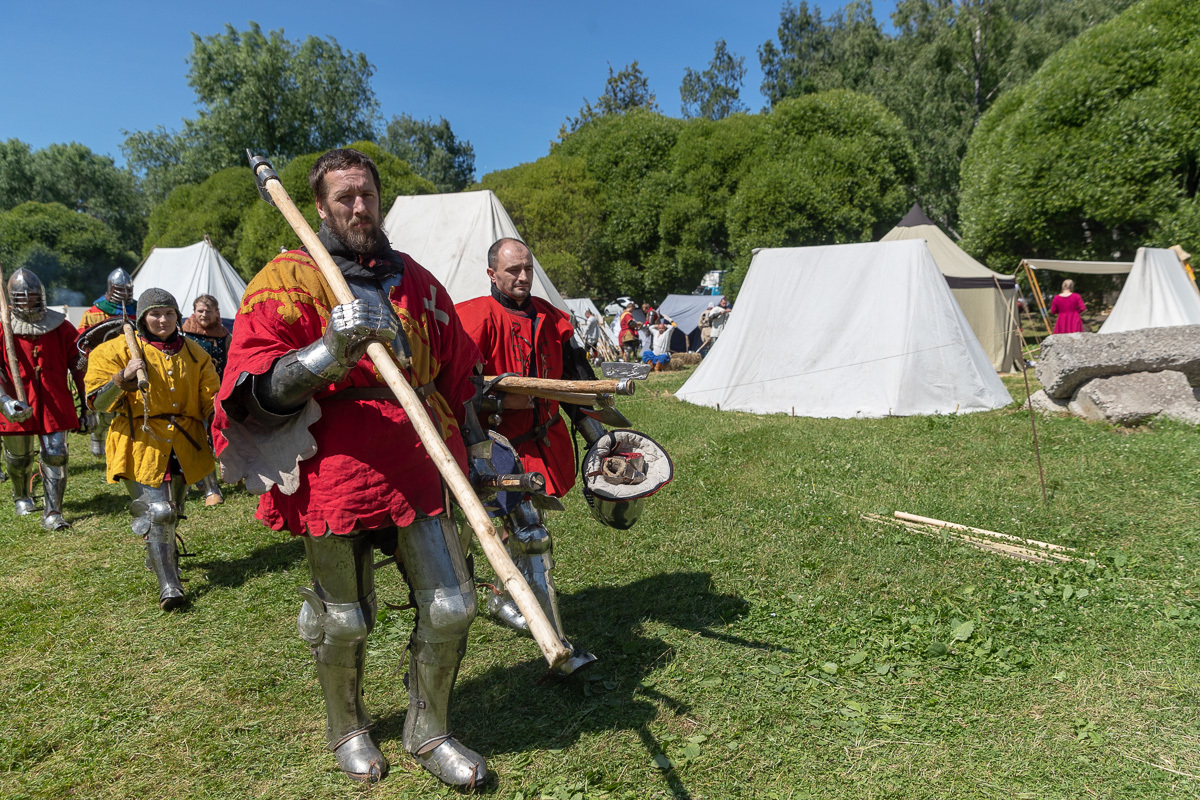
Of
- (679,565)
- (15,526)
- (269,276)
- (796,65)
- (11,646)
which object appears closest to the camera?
(269,276)

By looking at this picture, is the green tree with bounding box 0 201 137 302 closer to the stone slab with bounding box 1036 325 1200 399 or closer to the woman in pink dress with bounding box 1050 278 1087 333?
the woman in pink dress with bounding box 1050 278 1087 333

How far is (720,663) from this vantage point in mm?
3262

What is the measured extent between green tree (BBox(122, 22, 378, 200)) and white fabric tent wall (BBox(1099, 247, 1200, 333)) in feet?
104

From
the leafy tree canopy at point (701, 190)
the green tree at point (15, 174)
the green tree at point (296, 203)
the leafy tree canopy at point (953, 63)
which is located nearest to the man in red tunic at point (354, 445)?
the leafy tree canopy at point (701, 190)

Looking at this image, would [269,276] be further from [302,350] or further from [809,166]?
[809,166]

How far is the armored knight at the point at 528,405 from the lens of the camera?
131 inches

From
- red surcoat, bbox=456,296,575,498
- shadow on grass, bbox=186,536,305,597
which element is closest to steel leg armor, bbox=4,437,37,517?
shadow on grass, bbox=186,536,305,597

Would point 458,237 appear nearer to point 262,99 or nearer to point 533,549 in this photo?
point 533,549

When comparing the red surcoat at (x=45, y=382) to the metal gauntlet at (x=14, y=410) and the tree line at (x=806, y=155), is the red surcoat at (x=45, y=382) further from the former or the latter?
the tree line at (x=806, y=155)

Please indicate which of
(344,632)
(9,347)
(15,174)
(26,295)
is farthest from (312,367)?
(15,174)

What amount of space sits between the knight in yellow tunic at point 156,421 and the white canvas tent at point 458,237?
5.50m

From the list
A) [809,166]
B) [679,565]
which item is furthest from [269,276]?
[809,166]

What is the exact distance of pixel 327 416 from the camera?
2232mm

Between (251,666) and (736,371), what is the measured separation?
8.14 meters
